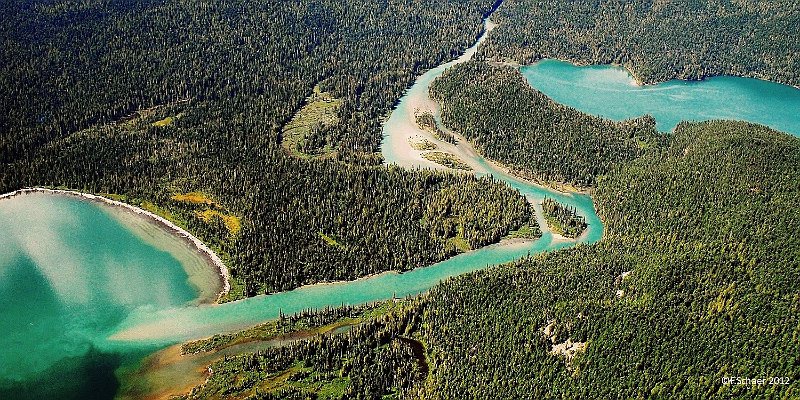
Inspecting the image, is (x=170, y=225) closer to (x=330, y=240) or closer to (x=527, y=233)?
(x=330, y=240)

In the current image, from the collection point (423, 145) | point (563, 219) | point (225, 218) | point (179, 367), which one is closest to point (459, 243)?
point (563, 219)

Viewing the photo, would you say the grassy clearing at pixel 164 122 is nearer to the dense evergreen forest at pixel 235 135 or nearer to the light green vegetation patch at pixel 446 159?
the dense evergreen forest at pixel 235 135

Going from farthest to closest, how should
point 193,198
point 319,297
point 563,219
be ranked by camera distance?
point 193,198 → point 563,219 → point 319,297

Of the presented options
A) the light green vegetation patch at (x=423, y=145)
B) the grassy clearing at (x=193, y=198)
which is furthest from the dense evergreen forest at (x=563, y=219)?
the grassy clearing at (x=193, y=198)

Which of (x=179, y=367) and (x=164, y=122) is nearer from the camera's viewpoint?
(x=179, y=367)

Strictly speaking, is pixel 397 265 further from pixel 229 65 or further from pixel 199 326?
pixel 229 65

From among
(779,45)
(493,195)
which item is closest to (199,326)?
(493,195)
